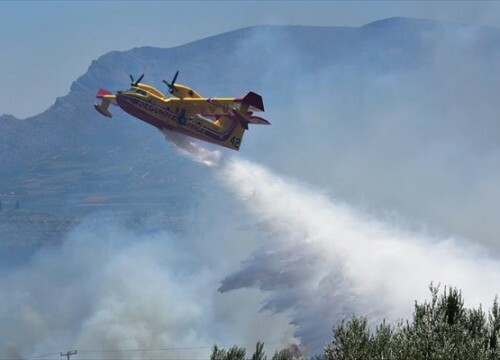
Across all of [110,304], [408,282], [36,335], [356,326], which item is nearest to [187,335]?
[110,304]

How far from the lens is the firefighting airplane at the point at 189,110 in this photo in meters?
99.2

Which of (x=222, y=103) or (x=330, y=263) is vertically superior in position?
(x=222, y=103)

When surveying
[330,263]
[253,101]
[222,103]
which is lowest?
[330,263]

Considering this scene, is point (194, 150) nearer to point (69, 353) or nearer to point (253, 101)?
point (253, 101)

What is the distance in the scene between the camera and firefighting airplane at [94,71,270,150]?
325 feet

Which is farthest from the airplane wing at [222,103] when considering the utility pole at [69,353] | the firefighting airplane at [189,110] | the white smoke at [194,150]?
the utility pole at [69,353]

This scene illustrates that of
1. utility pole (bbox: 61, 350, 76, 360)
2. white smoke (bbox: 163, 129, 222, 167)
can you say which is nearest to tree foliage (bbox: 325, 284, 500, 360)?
white smoke (bbox: 163, 129, 222, 167)

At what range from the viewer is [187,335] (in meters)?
179

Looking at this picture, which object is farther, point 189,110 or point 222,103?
point 189,110

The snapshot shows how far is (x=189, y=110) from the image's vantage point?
100 meters

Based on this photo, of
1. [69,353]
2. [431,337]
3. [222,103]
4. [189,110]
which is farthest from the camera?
[69,353]

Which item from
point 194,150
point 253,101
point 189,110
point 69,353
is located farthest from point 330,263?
point 69,353

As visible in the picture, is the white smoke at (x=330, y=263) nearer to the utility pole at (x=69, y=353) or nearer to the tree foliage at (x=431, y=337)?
the utility pole at (x=69, y=353)

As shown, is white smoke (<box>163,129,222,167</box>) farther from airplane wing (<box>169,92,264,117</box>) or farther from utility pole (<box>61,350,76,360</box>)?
utility pole (<box>61,350,76,360</box>)
